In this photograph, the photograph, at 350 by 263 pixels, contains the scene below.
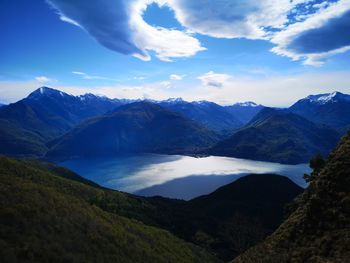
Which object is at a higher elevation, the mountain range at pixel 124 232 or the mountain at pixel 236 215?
the mountain range at pixel 124 232

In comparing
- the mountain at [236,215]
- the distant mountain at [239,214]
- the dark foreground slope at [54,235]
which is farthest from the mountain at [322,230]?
the distant mountain at [239,214]

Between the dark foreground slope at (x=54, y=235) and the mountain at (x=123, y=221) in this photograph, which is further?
the mountain at (x=123, y=221)

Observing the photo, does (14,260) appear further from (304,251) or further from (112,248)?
(304,251)

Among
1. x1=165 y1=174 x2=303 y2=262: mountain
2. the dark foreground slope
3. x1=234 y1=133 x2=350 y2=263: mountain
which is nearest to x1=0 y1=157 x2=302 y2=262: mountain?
x1=165 y1=174 x2=303 y2=262: mountain

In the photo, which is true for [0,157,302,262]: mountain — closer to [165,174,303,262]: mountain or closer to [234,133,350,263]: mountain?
[165,174,303,262]: mountain

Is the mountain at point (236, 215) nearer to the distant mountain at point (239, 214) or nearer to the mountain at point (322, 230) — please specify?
the distant mountain at point (239, 214)

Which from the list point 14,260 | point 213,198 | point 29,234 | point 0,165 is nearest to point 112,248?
point 29,234

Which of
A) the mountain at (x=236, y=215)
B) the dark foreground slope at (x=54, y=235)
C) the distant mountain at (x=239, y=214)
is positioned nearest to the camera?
the dark foreground slope at (x=54, y=235)

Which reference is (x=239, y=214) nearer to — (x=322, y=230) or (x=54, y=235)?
(x=322, y=230)
